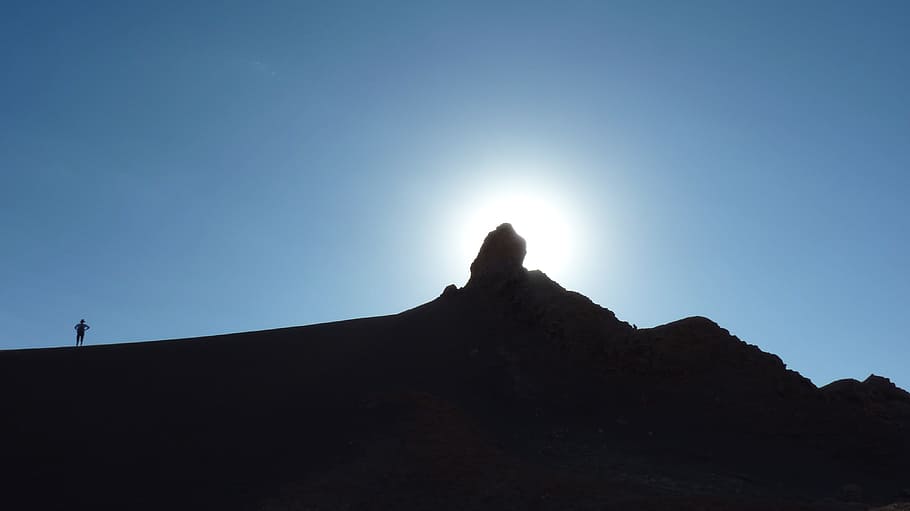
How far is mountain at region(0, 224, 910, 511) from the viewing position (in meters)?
19.7

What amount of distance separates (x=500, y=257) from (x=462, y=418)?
1071 centimetres

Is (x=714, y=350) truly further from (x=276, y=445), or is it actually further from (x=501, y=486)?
(x=276, y=445)

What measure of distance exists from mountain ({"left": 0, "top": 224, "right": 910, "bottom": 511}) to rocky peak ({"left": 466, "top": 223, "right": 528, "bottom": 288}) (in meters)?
0.09

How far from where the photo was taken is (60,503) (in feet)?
63.5

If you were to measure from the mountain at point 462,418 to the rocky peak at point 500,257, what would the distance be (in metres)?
0.09

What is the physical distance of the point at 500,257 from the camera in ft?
109

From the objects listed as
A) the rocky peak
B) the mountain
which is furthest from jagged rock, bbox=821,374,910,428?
the rocky peak

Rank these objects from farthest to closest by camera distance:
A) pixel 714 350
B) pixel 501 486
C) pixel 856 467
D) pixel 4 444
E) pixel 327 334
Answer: pixel 327 334 → pixel 714 350 → pixel 856 467 → pixel 4 444 → pixel 501 486

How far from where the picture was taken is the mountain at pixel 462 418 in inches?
775

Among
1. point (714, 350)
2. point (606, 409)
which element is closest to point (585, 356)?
point (606, 409)

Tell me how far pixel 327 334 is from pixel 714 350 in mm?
15334

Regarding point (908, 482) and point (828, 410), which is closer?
point (908, 482)

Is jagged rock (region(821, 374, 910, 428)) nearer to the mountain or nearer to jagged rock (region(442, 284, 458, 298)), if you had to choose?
the mountain

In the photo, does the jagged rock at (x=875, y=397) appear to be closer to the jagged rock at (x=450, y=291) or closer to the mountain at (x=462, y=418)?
the mountain at (x=462, y=418)
